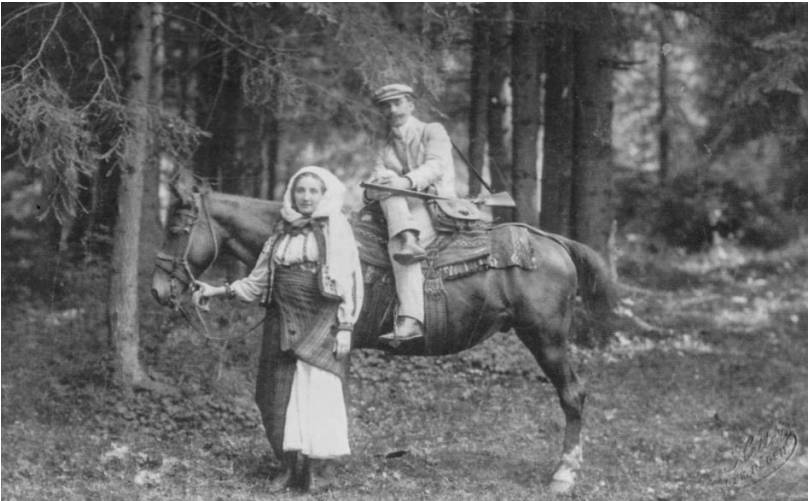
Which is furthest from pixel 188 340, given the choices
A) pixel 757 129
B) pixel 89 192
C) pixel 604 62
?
pixel 757 129

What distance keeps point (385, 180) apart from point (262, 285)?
1.20 metres

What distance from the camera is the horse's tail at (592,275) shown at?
802cm

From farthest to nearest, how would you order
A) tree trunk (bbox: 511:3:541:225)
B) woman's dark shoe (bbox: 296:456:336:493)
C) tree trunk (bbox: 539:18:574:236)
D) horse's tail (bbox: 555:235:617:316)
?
tree trunk (bbox: 539:18:574:236) < tree trunk (bbox: 511:3:541:225) < horse's tail (bbox: 555:235:617:316) < woman's dark shoe (bbox: 296:456:336:493)

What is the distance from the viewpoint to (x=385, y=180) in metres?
7.31

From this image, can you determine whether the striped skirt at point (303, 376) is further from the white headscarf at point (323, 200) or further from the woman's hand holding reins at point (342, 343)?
the white headscarf at point (323, 200)

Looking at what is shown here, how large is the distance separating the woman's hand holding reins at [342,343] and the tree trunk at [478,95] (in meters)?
6.05

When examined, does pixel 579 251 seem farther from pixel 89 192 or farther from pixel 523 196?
pixel 89 192

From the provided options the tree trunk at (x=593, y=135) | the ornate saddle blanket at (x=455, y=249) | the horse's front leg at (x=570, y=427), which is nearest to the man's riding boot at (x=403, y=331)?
the ornate saddle blanket at (x=455, y=249)

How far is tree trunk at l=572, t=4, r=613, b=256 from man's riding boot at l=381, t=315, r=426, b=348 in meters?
4.80

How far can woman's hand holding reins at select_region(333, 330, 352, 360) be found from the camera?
6.85 meters

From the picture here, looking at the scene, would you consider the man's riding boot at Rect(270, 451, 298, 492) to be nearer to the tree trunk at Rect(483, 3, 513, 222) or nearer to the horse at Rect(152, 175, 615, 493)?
the horse at Rect(152, 175, 615, 493)

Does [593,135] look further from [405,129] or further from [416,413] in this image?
[405,129]

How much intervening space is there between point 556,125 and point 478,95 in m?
1.31

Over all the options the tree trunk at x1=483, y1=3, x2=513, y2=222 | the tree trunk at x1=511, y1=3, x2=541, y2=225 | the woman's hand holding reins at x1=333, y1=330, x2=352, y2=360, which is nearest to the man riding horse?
the woman's hand holding reins at x1=333, y1=330, x2=352, y2=360
